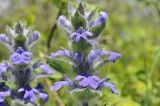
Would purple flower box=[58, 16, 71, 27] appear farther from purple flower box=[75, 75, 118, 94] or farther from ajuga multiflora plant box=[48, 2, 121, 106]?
purple flower box=[75, 75, 118, 94]

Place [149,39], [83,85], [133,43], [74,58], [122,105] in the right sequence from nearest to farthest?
[83,85], [74,58], [122,105], [133,43], [149,39]

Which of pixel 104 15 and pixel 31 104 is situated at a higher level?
pixel 104 15

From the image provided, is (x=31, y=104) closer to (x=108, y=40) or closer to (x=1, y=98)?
(x=1, y=98)

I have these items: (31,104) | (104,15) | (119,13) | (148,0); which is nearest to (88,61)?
(104,15)

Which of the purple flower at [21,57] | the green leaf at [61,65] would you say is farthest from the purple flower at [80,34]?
the purple flower at [21,57]

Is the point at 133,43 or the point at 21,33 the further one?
the point at 133,43

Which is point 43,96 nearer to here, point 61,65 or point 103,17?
point 61,65

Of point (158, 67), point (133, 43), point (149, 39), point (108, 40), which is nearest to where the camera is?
point (108, 40)

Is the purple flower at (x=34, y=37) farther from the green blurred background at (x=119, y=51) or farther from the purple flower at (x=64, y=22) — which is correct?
the purple flower at (x=64, y=22)
